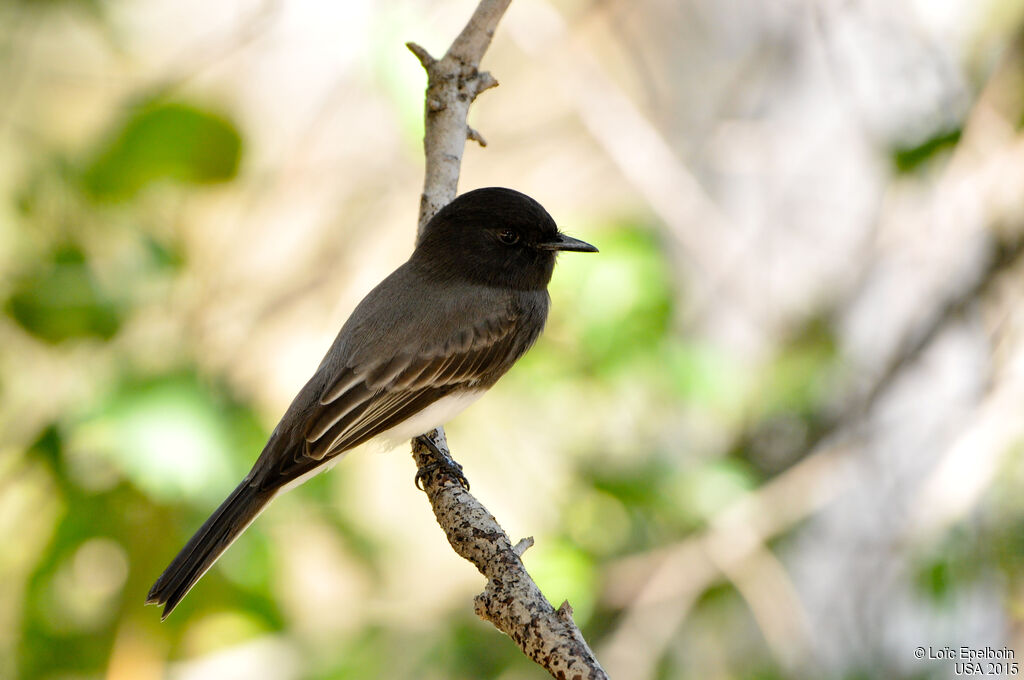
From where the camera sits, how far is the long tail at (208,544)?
2.38 metres

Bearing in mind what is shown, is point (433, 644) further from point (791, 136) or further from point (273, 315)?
point (791, 136)

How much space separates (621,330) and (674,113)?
83.3 inches

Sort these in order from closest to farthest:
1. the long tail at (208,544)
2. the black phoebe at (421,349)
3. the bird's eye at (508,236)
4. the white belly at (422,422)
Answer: the long tail at (208,544) → the black phoebe at (421,349) → the white belly at (422,422) → the bird's eye at (508,236)

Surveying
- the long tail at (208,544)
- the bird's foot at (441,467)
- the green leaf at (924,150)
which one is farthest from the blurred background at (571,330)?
the bird's foot at (441,467)

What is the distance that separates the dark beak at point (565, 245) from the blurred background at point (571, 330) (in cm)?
29

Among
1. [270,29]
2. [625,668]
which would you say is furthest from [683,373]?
[270,29]

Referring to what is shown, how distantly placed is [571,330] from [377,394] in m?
0.98

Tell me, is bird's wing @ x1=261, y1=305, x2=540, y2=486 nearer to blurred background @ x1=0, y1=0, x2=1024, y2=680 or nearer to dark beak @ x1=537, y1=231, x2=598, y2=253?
blurred background @ x1=0, y1=0, x2=1024, y2=680

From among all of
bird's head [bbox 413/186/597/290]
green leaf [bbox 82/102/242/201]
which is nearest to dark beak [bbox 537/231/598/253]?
bird's head [bbox 413/186/597/290]

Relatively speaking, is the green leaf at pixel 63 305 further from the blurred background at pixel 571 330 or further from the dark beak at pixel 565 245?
the dark beak at pixel 565 245

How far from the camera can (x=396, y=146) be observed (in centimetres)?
454

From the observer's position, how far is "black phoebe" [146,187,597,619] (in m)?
2.56

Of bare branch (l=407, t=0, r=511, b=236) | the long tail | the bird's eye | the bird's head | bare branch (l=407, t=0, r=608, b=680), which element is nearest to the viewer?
bare branch (l=407, t=0, r=608, b=680)

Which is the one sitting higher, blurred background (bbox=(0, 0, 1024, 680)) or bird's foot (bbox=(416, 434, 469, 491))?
blurred background (bbox=(0, 0, 1024, 680))
